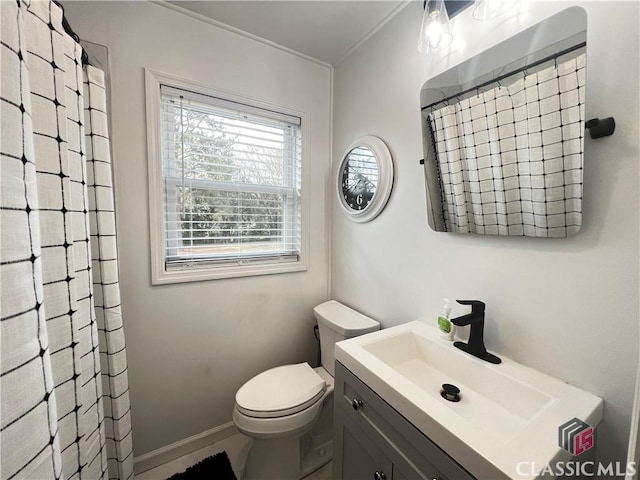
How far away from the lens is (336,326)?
136 cm

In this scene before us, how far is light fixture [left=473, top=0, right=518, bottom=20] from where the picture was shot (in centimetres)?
85

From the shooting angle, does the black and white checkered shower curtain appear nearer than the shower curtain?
No

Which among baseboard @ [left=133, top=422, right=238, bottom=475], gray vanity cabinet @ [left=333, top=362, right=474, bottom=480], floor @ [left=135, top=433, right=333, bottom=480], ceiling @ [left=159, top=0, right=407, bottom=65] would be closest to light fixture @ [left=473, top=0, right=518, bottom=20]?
ceiling @ [left=159, top=0, right=407, bottom=65]

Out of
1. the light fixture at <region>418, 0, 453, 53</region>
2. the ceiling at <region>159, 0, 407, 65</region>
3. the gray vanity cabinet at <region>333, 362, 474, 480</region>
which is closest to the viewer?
the gray vanity cabinet at <region>333, 362, 474, 480</region>

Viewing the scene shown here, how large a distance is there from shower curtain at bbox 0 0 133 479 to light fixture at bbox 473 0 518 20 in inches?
49.5

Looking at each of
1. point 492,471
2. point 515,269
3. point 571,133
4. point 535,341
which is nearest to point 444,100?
point 571,133

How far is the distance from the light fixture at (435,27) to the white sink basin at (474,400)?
1194mm

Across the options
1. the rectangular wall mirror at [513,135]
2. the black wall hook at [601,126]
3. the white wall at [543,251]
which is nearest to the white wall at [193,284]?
the white wall at [543,251]

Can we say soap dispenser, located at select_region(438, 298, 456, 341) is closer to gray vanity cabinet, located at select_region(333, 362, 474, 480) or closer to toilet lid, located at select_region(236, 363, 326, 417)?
gray vanity cabinet, located at select_region(333, 362, 474, 480)

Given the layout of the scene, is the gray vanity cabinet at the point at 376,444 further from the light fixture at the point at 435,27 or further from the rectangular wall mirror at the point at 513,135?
the light fixture at the point at 435,27

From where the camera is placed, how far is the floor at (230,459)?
130 cm

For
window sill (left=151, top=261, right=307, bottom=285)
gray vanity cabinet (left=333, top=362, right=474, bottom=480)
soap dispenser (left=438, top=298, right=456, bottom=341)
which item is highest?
window sill (left=151, top=261, right=307, bottom=285)

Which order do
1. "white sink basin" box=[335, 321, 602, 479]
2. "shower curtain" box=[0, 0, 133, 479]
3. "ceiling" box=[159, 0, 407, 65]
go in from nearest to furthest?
"shower curtain" box=[0, 0, 133, 479] → "white sink basin" box=[335, 321, 602, 479] → "ceiling" box=[159, 0, 407, 65]

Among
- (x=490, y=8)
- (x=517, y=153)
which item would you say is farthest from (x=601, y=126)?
(x=490, y=8)
